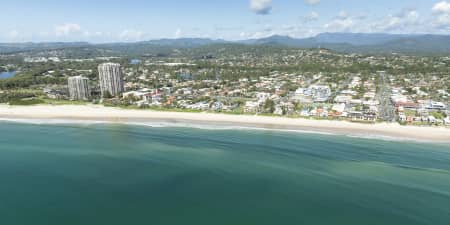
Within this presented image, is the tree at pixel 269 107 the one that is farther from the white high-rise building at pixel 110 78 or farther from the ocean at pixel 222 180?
the white high-rise building at pixel 110 78

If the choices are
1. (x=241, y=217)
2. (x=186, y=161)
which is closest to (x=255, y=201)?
(x=241, y=217)

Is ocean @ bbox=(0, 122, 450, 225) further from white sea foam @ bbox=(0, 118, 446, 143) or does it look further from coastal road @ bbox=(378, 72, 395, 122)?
coastal road @ bbox=(378, 72, 395, 122)

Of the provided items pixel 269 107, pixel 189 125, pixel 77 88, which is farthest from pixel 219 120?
pixel 77 88

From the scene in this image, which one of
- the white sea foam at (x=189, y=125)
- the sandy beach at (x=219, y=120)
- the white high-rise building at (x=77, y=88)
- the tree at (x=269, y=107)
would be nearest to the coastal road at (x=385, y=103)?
the sandy beach at (x=219, y=120)

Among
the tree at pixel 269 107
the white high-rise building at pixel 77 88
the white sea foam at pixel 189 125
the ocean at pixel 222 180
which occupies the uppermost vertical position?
the white high-rise building at pixel 77 88

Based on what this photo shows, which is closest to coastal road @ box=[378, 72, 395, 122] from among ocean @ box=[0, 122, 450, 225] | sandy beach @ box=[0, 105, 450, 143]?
sandy beach @ box=[0, 105, 450, 143]
